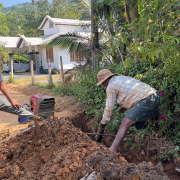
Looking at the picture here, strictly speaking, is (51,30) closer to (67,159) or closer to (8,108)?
(8,108)

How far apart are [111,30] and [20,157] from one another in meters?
6.61

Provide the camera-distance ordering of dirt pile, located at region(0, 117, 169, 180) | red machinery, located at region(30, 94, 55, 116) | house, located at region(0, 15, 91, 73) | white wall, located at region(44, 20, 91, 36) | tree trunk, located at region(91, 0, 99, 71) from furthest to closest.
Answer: white wall, located at region(44, 20, 91, 36) < house, located at region(0, 15, 91, 73) < tree trunk, located at region(91, 0, 99, 71) < red machinery, located at region(30, 94, 55, 116) < dirt pile, located at region(0, 117, 169, 180)

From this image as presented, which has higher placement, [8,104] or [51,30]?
[51,30]

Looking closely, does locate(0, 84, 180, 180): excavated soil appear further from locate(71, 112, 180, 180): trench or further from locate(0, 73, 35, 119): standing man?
locate(0, 73, 35, 119): standing man

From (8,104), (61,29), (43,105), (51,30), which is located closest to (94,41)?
(43,105)

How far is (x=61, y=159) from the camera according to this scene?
9.78 ft

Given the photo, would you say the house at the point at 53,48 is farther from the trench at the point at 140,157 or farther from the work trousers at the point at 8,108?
the trench at the point at 140,157

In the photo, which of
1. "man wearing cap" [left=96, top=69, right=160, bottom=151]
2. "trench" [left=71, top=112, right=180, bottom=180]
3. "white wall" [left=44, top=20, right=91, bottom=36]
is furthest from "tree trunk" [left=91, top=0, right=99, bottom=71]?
"white wall" [left=44, top=20, right=91, bottom=36]

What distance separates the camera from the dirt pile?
2.26 m

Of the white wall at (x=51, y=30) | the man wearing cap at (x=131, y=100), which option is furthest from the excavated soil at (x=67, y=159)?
the white wall at (x=51, y=30)

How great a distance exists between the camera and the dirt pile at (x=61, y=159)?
2.26 meters

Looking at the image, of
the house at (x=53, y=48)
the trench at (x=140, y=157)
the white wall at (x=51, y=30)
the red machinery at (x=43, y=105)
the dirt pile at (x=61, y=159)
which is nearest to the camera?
the dirt pile at (x=61, y=159)

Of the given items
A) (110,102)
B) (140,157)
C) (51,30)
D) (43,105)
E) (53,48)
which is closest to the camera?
(110,102)

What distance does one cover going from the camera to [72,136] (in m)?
3.66
